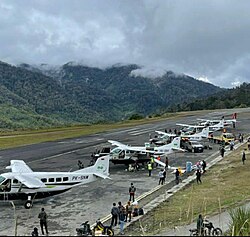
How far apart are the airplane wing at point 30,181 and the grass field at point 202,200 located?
285 inches

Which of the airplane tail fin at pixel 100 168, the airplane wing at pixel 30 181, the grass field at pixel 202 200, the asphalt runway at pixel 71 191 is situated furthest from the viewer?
the airplane tail fin at pixel 100 168

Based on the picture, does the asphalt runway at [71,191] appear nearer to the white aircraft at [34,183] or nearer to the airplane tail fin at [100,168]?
the white aircraft at [34,183]

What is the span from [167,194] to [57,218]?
951 centimetres

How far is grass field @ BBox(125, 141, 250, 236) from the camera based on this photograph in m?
23.6

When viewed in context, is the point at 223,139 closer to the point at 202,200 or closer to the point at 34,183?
the point at 202,200

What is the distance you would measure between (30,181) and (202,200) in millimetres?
12177

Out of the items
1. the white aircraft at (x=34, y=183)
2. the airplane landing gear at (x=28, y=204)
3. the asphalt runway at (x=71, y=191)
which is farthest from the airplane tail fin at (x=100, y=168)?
the airplane landing gear at (x=28, y=204)

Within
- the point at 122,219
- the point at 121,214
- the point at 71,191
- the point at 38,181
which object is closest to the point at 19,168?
the point at 71,191

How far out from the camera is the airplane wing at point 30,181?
88.9 ft

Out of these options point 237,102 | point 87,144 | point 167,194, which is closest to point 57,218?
point 167,194

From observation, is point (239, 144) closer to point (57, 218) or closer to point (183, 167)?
point (183, 167)

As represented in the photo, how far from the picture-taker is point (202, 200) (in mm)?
29094

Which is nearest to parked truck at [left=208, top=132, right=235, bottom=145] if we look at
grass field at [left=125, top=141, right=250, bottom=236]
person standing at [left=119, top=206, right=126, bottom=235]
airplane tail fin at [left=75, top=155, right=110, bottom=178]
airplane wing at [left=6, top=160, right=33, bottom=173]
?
grass field at [left=125, top=141, right=250, bottom=236]

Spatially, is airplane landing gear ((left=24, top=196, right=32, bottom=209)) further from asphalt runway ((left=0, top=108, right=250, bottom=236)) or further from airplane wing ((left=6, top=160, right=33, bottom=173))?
airplane wing ((left=6, top=160, right=33, bottom=173))
